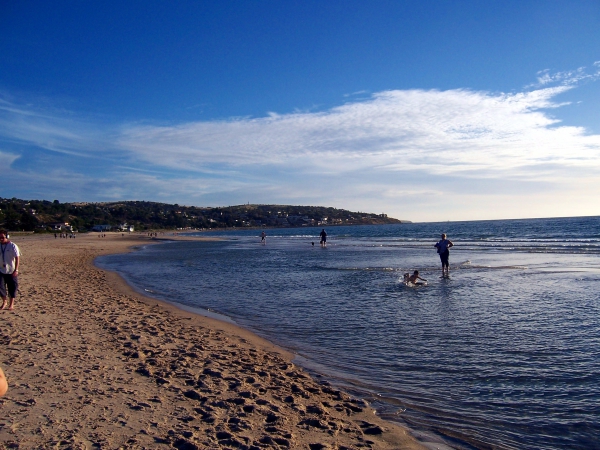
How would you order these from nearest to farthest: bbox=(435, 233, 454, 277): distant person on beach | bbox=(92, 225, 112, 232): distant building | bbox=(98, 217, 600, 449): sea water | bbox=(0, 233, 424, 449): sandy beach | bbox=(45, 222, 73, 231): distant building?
1. bbox=(0, 233, 424, 449): sandy beach
2. bbox=(98, 217, 600, 449): sea water
3. bbox=(435, 233, 454, 277): distant person on beach
4. bbox=(45, 222, 73, 231): distant building
5. bbox=(92, 225, 112, 232): distant building

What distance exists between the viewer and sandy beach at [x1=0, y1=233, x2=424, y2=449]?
436cm

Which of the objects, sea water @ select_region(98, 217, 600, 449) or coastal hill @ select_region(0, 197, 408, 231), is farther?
coastal hill @ select_region(0, 197, 408, 231)

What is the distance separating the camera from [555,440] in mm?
4594

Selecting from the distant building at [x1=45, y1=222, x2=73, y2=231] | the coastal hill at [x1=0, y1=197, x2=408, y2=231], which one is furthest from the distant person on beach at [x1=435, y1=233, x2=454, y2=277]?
the distant building at [x1=45, y1=222, x2=73, y2=231]

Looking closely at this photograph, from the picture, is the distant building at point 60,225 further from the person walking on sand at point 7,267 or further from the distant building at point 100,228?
the person walking on sand at point 7,267

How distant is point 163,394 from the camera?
550 centimetres

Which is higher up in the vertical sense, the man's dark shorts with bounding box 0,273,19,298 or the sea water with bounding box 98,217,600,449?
the man's dark shorts with bounding box 0,273,19,298

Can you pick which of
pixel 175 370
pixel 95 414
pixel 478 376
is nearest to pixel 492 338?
pixel 478 376

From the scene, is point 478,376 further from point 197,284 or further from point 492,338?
point 197,284

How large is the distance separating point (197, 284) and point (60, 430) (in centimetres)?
1352

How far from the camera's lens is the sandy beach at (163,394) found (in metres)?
4.36

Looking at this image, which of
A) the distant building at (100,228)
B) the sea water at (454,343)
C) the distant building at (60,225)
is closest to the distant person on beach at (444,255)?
the sea water at (454,343)

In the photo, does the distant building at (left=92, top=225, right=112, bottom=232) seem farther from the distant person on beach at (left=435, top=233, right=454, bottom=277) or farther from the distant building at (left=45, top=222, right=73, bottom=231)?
the distant person on beach at (left=435, top=233, right=454, bottom=277)


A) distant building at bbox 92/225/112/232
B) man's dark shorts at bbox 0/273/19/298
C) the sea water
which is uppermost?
man's dark shorts at bbox 0/273/19/298
